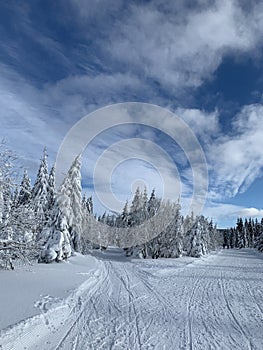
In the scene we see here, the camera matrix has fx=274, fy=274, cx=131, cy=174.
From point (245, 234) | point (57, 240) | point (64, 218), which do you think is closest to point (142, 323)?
point (57, 240)

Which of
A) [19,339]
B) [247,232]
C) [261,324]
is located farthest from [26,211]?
[247,232]

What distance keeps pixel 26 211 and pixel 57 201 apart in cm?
1370

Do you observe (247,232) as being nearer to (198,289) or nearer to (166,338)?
(198,289)

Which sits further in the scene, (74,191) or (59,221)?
(74,191)

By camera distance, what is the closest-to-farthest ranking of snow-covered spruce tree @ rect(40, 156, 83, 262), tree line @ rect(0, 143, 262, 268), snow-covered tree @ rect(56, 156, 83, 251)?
tree line @ rect(0, 143, 262, 268) < snow-covered spruce tree @ rect(40, 156, 83, 262) < snow-covered tree @ rect(56, 156, 83, 251)

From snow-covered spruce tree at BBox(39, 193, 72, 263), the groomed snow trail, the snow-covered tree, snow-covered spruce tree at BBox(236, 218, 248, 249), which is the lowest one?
the groomed snow trail

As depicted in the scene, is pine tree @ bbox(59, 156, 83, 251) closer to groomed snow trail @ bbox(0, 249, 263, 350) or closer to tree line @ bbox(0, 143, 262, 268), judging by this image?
tree line @ bbox(0, 143, 262, 268)

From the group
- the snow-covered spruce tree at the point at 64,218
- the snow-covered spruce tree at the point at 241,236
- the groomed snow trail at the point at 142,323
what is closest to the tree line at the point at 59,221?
the snow-covered spruce tree at the point at 64,218

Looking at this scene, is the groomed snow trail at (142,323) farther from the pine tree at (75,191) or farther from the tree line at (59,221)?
the pine tree at (75,191)

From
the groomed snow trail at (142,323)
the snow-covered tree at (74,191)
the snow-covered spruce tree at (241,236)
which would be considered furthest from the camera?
the snow-covered spruce tree at (241,236)

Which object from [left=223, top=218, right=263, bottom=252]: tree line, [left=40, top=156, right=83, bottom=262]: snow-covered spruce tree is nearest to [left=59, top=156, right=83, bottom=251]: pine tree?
[left=40, top=156, right=83, bottom=262]: snow-covered spruce tree

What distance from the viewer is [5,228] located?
11.2 metres

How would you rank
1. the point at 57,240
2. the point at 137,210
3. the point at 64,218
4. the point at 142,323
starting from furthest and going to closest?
the point at 137,210 < the point at 64,218 < the point at 57,240 < the point at 142,323

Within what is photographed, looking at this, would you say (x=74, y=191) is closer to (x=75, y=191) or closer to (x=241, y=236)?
(x=75, y=191)
